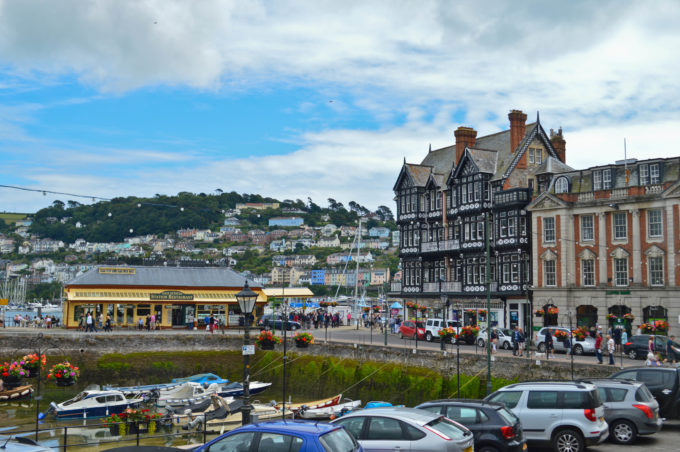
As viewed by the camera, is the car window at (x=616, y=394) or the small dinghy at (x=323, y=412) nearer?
the car window at (x=616, y=394)

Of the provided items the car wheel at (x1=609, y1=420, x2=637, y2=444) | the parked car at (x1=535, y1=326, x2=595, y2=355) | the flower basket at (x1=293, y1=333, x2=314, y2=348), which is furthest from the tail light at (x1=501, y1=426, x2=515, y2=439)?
the flower basket at (x1=293, y1=333, x2=314, y2=348)

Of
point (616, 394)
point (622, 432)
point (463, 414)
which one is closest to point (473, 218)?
point (616, 394)

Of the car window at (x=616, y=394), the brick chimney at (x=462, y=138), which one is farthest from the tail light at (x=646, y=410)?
the brick chimney at (x=462, y=138)

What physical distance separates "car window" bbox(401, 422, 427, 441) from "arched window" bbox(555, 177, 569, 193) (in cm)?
4439

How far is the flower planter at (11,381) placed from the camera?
3932 cm

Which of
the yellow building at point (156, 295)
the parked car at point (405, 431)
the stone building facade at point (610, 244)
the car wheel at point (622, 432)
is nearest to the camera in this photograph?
the parked car at point (405, 431)

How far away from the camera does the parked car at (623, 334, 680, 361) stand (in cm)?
3741

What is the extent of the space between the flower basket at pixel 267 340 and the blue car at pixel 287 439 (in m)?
38.0

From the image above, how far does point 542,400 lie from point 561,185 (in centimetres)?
3998

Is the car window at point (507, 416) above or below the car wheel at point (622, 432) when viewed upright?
above

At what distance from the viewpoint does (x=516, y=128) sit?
204ft

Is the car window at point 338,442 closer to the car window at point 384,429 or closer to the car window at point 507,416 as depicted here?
the car window at point 384,429

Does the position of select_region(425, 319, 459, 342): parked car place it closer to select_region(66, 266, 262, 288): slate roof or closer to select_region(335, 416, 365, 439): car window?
select_region(66, 266, 262, 288): slate roof

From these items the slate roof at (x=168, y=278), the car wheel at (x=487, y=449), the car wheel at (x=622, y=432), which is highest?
the slate roof at (x=168, y=278)
